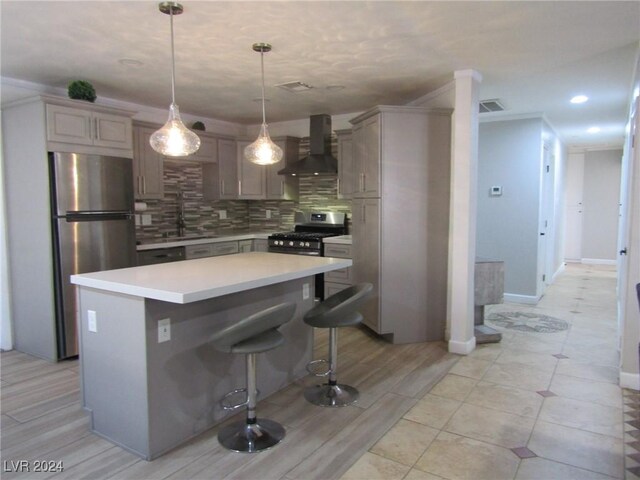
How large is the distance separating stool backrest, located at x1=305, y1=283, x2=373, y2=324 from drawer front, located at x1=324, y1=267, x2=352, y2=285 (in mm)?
1798

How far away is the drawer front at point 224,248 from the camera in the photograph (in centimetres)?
521

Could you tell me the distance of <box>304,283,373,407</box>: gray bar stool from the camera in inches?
108

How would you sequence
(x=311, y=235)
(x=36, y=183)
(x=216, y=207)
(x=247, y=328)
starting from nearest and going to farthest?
(x=247, y=328) → (x=36, y=183) → (x=311, y=235) → (x=216, y=207)

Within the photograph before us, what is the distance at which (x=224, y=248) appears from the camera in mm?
5332

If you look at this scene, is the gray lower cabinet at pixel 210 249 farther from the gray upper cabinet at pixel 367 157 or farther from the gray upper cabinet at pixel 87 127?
the gray upper cabinet at pixel 367 157

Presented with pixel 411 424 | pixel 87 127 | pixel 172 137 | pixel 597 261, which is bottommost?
pixel 411 424

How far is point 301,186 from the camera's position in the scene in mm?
6195

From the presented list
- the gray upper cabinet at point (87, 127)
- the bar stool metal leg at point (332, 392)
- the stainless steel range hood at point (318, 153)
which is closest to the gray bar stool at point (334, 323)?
the bar stool metal leg at point (332, 392)

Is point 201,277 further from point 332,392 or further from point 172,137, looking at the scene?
point 332,392

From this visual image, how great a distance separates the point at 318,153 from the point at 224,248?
1.72 meters

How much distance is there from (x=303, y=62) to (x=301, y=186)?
281cm

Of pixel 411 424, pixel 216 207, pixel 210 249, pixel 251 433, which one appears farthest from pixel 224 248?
pixel 411 424

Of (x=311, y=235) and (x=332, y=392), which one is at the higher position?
(x=311, y=235)

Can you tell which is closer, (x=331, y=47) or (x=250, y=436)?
(x=250, y=436)
